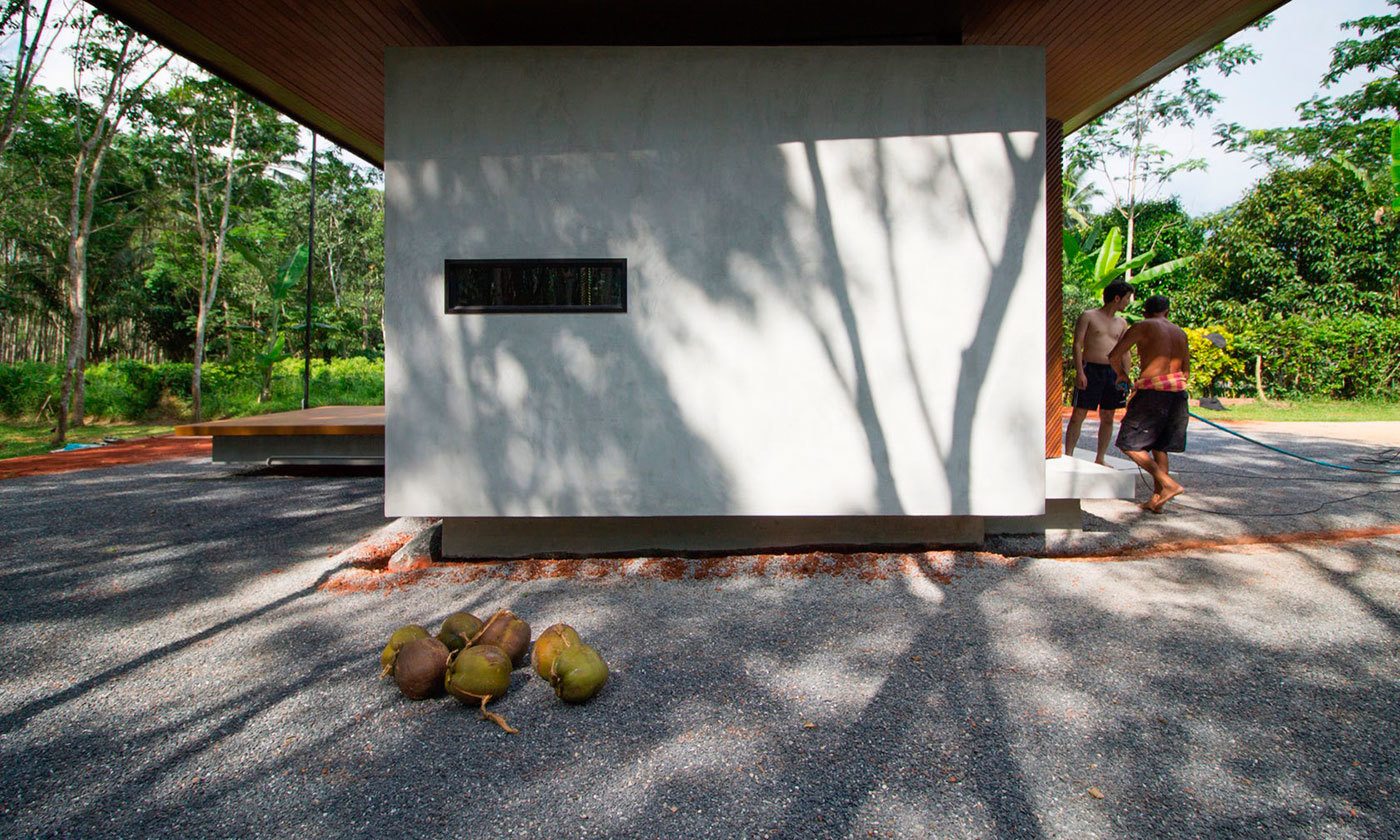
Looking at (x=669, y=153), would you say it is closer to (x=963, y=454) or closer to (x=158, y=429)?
(x=963, y=454)

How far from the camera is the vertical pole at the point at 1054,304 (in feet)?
19.0

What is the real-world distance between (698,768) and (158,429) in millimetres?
17143

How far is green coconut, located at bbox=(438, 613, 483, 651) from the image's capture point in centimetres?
305

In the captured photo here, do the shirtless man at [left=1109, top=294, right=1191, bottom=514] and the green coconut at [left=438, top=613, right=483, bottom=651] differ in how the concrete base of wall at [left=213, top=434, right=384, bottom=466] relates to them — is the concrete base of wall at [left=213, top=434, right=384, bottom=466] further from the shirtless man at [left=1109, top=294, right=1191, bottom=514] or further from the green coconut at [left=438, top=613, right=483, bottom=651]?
the shirtless man at [left=1109, top=294, right=1191, bottom=514]

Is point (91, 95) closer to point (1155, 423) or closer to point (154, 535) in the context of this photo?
point (154, 535)

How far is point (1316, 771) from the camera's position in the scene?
7.81ft

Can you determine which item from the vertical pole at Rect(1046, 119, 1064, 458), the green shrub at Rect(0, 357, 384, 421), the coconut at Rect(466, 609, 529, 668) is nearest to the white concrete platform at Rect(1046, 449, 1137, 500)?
the vertical pole at Rect(1046, 119, 1064, 458)

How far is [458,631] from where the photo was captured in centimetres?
307

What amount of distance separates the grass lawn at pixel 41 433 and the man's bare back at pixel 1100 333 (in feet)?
48.9

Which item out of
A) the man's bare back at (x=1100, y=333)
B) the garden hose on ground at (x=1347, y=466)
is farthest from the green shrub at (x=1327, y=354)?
the man's bare back at (x=1100, y=333)

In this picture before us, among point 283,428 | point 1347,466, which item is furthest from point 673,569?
point 1347,466

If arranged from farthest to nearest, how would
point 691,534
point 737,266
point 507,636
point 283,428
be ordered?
point 283,428
point 691,534
point 737,266
point 507,636

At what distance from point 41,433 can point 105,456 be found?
4.23 metres

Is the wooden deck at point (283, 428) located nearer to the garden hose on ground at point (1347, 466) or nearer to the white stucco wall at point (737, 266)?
the white stucco wall at point (737, 266)
